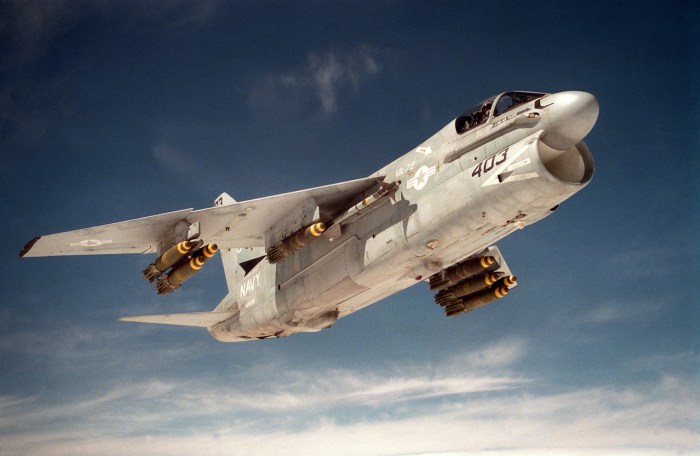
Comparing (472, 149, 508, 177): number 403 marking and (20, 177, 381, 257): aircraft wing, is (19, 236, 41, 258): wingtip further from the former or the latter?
(472, 149, 508, 177): number 403 marking

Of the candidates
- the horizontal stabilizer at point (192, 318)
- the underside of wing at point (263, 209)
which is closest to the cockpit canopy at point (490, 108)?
Result: the underside of wing at point (263, 209)

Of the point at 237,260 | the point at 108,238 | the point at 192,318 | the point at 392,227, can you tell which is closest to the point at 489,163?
the point at 392,227

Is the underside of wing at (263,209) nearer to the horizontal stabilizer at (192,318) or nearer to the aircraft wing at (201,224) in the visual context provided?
the aircraft wing at (201,224)

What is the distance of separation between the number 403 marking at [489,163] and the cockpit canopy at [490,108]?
983mm

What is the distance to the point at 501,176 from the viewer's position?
452 inches

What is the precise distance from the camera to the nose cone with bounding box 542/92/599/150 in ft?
36.7

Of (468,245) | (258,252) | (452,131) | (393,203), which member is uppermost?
(258,252)

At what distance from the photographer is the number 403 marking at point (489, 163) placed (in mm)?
11641

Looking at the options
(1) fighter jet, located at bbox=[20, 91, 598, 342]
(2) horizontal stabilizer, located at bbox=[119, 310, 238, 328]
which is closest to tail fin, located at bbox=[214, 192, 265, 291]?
(1) fighter jet, located at bbox=[20, 91, 598, 342]

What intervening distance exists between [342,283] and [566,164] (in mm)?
5565

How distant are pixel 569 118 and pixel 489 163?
5.38ft

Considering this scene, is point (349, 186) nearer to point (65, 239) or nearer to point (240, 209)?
point (240, 209)

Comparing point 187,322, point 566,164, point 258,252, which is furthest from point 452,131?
point 187,322

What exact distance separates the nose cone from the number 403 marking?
31.1 inches
